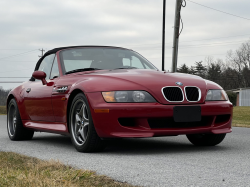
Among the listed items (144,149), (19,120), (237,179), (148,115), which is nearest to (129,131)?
(148,115)

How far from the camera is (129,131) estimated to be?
507 centimetres

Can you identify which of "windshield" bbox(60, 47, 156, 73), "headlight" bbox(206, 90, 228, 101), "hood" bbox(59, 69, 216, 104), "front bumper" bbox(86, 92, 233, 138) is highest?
"windshield" bbox(60, 47, 156, 73)

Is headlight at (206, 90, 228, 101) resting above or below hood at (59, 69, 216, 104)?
below

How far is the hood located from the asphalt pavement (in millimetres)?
740

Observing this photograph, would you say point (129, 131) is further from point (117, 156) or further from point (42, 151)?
point (42, 151)

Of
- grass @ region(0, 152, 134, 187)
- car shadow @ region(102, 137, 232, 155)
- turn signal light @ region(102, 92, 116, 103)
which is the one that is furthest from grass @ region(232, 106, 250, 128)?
grass @ region(0, 152, 134, 187)

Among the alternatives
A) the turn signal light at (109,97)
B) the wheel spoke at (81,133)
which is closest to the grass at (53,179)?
the turn signal light at (109,97)

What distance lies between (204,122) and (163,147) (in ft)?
2.61

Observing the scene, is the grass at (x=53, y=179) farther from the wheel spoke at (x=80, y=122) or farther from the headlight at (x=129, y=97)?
the wheel spoke at (x=80, y=122)

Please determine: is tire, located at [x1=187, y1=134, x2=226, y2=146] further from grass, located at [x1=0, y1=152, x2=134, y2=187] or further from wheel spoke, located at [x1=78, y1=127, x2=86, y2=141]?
grass, located at [x1=0, y1=152, x2=134, y2=187]

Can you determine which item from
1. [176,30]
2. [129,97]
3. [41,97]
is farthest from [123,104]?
[176,30]

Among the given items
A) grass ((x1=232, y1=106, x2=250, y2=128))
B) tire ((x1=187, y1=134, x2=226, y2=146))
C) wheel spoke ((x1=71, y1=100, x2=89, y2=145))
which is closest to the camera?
wheel spoke ((x1=71, y1=100, x2=89, y2=145))

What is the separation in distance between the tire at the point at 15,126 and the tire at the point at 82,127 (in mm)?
2086

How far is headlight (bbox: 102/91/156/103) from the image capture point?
5.02 m
